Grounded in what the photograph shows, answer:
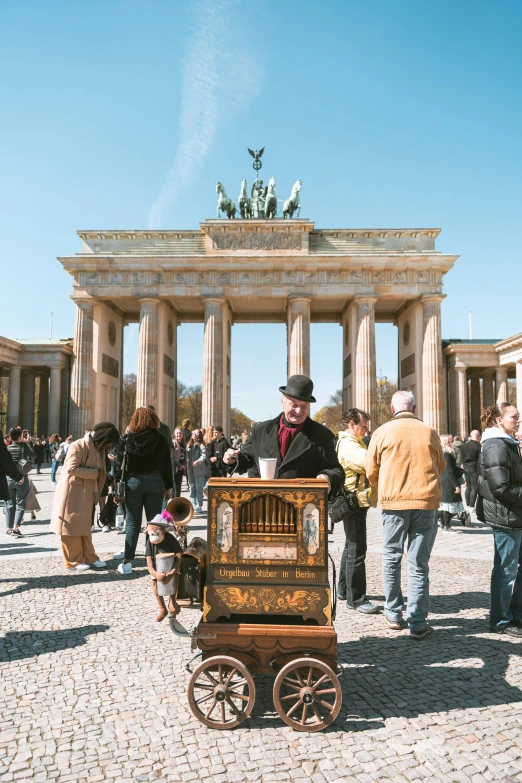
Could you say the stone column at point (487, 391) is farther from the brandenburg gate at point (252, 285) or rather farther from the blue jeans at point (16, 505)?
the blue jeans at point (16, 505)

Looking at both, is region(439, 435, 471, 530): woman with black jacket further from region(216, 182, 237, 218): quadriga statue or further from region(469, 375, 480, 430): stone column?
region(469, 375, 480, 430): stone column

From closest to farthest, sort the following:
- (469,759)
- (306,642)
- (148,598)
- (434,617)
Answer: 1. (469,759)
2. (306,642)
3. (434,617)
4. (148,598)

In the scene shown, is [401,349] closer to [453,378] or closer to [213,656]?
[453,378]

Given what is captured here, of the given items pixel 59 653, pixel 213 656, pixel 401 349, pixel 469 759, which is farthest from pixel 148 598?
pixel 401 349

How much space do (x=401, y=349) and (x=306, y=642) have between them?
125ft

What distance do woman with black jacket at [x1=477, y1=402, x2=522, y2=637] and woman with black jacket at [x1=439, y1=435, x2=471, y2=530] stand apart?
5164mm

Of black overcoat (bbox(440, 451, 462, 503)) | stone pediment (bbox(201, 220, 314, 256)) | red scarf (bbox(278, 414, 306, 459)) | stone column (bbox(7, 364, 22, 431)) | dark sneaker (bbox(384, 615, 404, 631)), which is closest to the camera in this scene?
red scarf (bbox(278, 414, 306, 459))

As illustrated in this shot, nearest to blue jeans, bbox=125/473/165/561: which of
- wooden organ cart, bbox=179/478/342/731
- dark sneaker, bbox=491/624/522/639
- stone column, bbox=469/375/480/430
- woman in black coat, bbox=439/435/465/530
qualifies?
wooden organ cart, bbox=179/478/342/731

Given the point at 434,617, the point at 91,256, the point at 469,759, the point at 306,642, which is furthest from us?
the point at 91,256

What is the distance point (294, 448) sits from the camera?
3637mm

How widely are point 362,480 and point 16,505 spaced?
7.06 meters

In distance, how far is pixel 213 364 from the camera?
111ft

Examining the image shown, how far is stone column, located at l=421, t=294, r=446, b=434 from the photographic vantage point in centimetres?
3322

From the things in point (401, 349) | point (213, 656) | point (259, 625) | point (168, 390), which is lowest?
point (213, 656)
